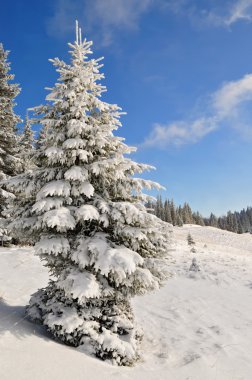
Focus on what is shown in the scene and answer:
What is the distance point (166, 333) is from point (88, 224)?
529 centimetres

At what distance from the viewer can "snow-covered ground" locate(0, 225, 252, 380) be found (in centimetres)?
646

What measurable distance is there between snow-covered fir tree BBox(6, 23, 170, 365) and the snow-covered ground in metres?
0.70

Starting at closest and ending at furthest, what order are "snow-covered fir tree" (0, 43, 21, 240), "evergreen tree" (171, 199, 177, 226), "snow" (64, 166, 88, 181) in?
"snow" (64, 166, 88, 181)
"snow-covered fir tree" (0, 43, 21, 240)
"evergreen tree" (171, 199, 177, 226)

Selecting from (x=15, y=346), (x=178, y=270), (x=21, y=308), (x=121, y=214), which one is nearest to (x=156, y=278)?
(x=121, y=214)

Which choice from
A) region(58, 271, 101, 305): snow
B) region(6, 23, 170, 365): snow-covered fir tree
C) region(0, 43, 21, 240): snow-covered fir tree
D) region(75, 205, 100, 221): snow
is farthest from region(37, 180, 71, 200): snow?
region(0, 43, 21, 240): snow-covered fir tree

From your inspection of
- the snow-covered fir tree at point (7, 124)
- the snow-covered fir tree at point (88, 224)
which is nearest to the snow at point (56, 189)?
the snow-covered fir tree at point (88, 224)

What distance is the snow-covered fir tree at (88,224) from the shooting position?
7.67m

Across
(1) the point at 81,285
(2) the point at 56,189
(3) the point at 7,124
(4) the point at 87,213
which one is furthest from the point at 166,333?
(3) the point at 7,124

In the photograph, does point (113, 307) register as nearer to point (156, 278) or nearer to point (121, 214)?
point (156, 278)

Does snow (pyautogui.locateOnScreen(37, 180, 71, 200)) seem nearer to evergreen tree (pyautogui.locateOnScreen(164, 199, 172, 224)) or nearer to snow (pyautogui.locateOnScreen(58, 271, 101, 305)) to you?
snow (pyautogui.locateOnScreen(58, 271, 101, 305))

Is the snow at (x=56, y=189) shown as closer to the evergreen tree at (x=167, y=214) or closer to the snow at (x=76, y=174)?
the snow at (x=76, y=174)

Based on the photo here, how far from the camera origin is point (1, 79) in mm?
22359

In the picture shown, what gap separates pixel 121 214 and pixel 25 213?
2.80m

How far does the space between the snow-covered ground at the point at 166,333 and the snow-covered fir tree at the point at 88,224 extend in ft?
2.28
